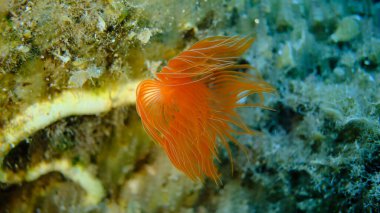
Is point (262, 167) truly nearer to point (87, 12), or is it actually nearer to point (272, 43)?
point (272, 43)

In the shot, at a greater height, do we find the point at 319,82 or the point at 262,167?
the point at 319,82

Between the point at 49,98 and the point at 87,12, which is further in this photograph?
the point at 49,98

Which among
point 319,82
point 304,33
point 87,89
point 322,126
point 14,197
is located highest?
point 304,33

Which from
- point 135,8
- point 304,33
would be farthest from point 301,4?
point 135,8
